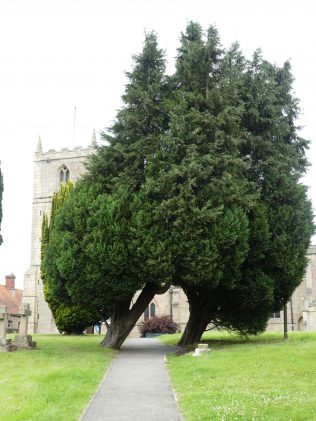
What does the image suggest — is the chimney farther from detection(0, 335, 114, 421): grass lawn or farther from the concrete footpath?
the concrete footpath

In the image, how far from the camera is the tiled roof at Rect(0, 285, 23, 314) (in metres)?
58.3

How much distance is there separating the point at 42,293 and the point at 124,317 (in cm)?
3030

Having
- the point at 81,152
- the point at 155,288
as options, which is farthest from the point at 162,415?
the point at 81,152

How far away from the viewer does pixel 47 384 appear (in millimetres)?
11641

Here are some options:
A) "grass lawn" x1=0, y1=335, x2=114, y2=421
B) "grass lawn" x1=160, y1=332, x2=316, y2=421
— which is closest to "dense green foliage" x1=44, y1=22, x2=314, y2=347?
"grass lawn" x1=0, y1=335, x2=114, y2=421

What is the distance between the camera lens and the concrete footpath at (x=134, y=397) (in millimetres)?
8719

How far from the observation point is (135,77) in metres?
23.3

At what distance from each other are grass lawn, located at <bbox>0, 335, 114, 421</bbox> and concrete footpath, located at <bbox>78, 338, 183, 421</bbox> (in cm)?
28

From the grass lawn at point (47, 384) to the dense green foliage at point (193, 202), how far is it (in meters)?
4.05

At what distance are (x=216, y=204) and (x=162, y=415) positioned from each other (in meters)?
12.2

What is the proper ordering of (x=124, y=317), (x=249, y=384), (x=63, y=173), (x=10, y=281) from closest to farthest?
(x=249, y=384), (x=124, y=317), (x=63, y=173), (x=10, y=281)

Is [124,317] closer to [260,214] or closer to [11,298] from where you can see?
[260,214]

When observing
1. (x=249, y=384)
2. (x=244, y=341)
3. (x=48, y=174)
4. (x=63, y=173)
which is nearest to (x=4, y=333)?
(x=244, y=341)

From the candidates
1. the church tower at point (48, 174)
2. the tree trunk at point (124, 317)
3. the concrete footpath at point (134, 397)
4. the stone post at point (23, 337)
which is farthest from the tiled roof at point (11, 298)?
the concrete footpath at point (134, 397)
